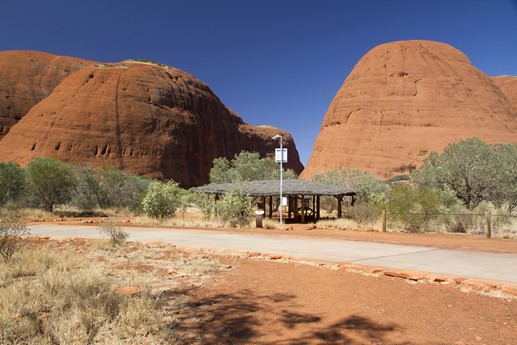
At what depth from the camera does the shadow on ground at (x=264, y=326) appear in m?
4.26

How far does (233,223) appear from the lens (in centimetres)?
2000

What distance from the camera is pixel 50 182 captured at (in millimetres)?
26734

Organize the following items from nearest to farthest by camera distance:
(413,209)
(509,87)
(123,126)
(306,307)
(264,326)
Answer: (264,326) < (306,307) < (413,209) < (123,126) < (509,87)

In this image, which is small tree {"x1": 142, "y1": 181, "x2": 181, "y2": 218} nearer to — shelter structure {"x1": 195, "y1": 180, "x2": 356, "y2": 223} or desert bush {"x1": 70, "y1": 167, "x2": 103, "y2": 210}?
shelter structure {"x1": 195, "y1": 180, "x2": 356, "y2": 223}

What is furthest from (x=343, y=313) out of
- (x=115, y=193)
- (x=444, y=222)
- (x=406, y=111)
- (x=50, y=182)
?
(x=406, y=111)

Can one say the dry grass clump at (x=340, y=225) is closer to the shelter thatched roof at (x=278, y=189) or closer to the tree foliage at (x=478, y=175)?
the shelter thatched roof at (x=278, y=189)

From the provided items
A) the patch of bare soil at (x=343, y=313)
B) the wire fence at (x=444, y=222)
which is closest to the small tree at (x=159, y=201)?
the wire fence at (x=444, y=222)

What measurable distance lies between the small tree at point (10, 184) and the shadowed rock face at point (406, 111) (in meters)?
47.3

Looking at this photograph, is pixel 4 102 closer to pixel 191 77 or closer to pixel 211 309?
pixel 191 77

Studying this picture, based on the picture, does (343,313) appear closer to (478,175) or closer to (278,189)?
(278,189)

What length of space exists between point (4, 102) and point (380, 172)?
2510 inches

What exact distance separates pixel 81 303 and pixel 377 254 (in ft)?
25.1

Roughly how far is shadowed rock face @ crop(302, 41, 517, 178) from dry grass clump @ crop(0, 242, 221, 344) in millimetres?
56071

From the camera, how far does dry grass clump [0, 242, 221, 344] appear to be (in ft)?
13.5
